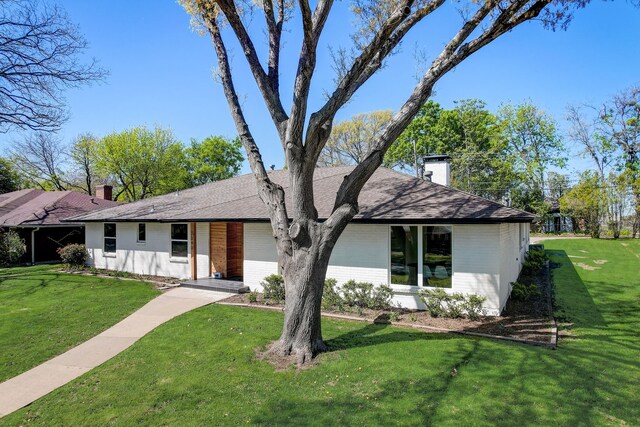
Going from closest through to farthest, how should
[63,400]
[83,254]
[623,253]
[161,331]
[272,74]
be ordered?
[63,400] → [272,74] → [161,331] → [83,254] → [623,253]

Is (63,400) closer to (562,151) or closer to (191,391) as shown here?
(191,391)

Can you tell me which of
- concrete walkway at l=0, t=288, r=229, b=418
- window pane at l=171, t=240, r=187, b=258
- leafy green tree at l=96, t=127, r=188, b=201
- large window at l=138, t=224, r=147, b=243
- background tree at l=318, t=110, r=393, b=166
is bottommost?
concrete walkway at l=0, t=288, r=229, b=418

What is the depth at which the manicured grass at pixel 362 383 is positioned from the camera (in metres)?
4.53

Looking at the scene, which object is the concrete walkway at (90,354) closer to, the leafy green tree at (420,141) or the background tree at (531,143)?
the leafy green tree at (420,141)

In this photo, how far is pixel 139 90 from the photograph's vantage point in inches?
562

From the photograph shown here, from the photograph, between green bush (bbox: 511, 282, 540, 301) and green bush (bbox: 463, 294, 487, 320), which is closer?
green bush (bbox: 463, 294, 487, 320)

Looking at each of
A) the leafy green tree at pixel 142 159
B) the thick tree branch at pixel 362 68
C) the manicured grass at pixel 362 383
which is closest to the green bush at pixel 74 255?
the manicured grass at pixel 362 383

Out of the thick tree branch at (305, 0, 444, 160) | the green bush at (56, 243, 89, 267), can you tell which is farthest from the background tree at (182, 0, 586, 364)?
the green bush at (56, 243, 89, 267)

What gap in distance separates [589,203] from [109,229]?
35.2 m

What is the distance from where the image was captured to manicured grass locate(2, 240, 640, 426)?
453 cm

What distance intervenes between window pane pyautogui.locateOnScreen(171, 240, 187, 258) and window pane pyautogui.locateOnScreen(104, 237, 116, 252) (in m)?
4.05

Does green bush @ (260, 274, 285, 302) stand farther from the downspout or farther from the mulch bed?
the downspout

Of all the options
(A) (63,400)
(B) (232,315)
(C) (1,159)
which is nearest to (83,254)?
(B) (232,315)

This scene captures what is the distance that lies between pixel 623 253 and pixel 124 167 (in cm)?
3927
